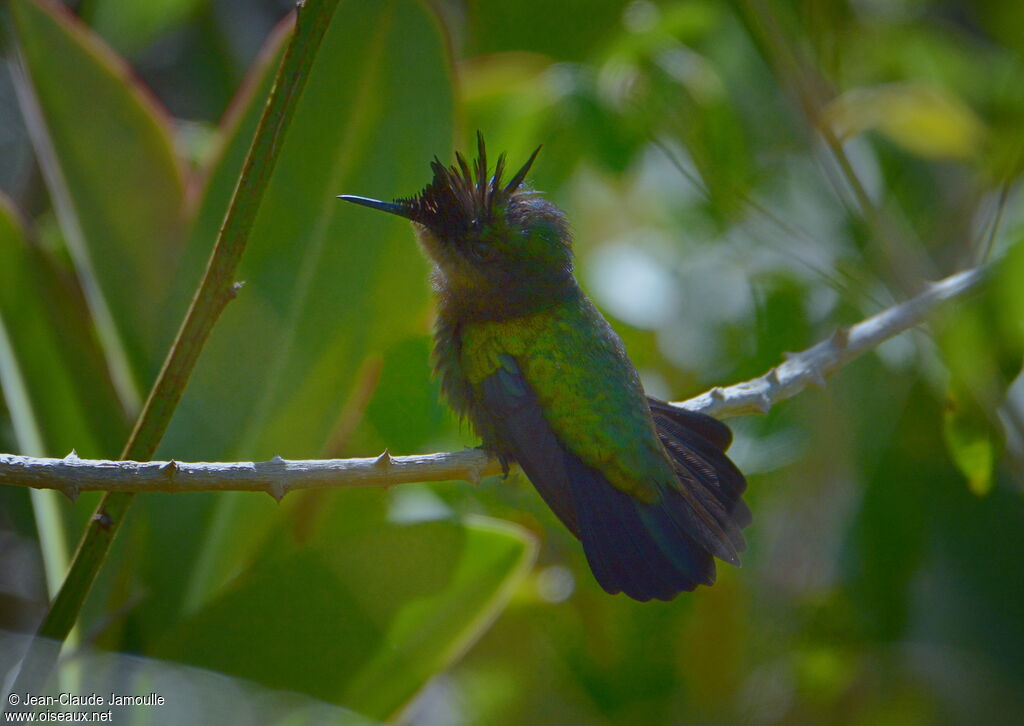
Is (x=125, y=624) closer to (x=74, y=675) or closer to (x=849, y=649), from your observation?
(x=74, y=675)

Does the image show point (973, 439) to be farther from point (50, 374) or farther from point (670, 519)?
point (50, 374)

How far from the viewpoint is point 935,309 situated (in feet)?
6.45

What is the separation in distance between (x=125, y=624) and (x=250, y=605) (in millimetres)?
259

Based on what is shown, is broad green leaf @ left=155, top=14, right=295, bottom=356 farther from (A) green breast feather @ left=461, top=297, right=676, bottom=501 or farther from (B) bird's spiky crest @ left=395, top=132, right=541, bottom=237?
(A) green breast feather @ left=461, top=297, right=676, bottom=501

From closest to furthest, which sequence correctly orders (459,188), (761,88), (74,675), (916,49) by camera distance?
(74,675)
(459,188)
(916,49)
(761,88)

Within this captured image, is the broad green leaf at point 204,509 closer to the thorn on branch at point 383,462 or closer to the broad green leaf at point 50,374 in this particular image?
the broad green leaf at point 50,374

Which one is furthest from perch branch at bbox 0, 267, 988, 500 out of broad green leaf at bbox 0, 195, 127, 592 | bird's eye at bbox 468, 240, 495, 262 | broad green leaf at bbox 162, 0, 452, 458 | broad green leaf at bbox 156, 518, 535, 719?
broad green leaf at bbox 0, 195, 127, 592

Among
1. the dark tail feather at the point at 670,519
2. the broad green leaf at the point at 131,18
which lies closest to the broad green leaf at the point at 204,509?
the dark tail feather at the point at 670,519

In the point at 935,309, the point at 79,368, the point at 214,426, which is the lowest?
the point at 935,309

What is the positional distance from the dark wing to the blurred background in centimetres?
15

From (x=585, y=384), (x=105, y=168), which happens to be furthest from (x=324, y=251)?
(x=585, y=384)

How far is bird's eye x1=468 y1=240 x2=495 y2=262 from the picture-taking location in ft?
8.14

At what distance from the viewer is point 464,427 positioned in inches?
103

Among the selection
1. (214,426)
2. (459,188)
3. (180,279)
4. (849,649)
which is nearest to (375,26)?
(459,188)
